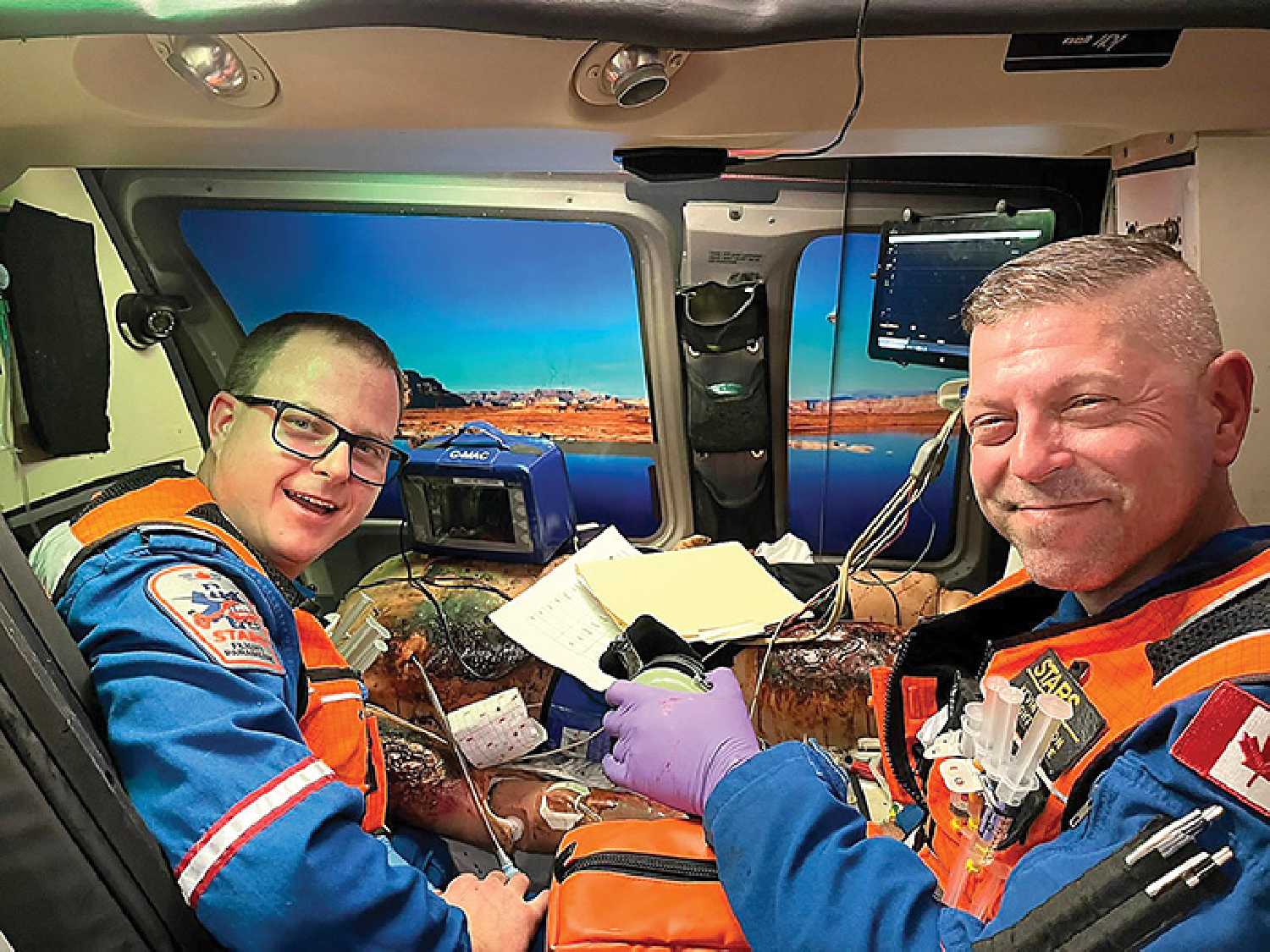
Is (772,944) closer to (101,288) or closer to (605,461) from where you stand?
(605,461)

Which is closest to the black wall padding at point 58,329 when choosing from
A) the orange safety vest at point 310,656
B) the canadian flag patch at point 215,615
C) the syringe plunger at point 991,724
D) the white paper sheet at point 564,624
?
the orange safety vest at point 310,656

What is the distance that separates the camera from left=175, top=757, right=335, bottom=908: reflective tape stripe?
2.93 ft

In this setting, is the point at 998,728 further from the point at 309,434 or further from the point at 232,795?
the point at 309,434

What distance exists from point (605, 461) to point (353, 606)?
1.06 meters

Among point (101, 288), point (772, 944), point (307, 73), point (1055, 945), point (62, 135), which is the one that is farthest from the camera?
point (101, 288)

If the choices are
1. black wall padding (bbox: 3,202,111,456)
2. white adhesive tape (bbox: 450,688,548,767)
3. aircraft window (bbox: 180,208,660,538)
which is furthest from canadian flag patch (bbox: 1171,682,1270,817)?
black wall padding (bbox: 3,202,111,456)

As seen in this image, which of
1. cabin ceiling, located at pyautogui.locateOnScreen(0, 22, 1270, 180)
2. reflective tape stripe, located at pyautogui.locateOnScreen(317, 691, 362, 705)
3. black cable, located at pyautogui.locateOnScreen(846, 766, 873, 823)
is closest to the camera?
cabin ceiling, located at pyautogui.locateOnScreen(0, 22, 1270, 180)

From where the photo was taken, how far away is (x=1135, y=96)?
1346 millimetres

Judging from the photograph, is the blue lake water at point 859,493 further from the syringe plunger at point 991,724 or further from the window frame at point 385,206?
the syringe plunger at point 991,724

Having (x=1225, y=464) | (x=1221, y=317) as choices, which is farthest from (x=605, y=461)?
(x=1225, y=464)

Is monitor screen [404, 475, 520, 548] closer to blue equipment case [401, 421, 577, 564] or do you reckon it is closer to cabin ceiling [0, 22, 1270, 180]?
blue equipment case [401, 421, 577, 564]

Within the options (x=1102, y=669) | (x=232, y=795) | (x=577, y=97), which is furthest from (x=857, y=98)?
(x=232, y=795)

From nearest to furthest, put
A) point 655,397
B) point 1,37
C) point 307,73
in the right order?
point 1,37
point 307,73
point 655,397

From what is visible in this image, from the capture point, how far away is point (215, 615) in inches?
41.1
